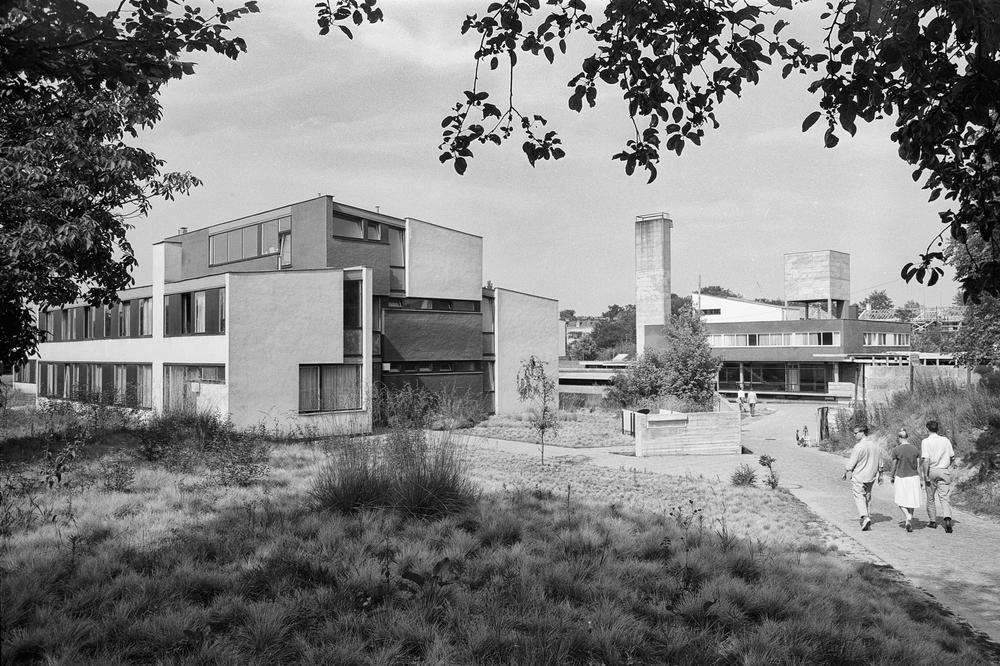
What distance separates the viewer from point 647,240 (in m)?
43.9

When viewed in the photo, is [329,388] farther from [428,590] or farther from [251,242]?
[428,590]

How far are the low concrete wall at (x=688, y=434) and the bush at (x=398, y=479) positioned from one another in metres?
11.0

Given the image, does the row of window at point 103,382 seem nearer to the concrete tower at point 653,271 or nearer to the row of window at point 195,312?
the row of window at point 195,312

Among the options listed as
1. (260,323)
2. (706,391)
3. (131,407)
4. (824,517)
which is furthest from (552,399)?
(824,517)

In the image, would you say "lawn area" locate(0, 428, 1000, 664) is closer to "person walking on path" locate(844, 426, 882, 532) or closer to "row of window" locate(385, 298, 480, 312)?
"person walking on path" locate(844, 426, 882, 532)

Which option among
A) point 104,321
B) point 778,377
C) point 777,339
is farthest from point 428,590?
point 778,377

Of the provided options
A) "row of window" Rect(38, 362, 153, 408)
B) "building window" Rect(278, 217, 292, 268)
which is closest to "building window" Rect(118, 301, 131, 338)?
"row of window" Rect(38, 362, 153, 408)

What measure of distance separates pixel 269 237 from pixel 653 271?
24.7 meters

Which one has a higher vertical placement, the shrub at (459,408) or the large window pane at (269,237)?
the large window pane at (269,237)

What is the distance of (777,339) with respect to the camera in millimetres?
52031

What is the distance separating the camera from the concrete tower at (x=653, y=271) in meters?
43.4

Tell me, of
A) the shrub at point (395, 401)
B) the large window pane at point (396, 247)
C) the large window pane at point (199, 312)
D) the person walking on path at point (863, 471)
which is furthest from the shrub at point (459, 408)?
the person walking on path at point (863, 471)

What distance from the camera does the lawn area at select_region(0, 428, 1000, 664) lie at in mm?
5016

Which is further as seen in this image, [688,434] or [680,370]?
[680,370]
